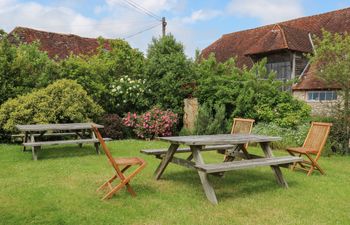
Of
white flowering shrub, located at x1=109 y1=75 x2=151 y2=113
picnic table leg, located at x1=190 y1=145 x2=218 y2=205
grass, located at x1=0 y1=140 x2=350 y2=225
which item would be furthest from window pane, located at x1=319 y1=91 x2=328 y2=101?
picnic table leg, located at x1=190 y1=145 x2=218 y2=205

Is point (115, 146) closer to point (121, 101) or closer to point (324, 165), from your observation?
point (121, 101)

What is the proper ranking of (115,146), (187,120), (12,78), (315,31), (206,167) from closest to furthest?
(206,167), (115,146), (12,78), (187,120), (315,31)

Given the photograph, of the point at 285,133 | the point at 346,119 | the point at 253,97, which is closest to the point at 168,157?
the point at 285,133

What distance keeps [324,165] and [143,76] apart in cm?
826

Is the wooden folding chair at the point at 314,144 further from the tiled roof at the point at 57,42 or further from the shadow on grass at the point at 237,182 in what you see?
the tiled roof at the point at 57,42

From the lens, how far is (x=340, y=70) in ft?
32.3

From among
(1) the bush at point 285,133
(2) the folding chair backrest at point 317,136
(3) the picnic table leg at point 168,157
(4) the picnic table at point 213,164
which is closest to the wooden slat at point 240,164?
(4) the picnic table at point 213,164

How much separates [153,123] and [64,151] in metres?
3.81

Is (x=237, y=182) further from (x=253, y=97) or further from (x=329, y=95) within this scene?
(x=329, y=95)

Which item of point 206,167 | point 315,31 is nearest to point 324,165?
point 206,167

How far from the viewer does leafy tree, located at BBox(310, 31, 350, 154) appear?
9.85 m

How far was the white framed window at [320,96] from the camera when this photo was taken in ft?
56.9

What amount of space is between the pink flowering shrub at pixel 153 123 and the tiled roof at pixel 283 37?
5963 mm

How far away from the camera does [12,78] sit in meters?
12.3
